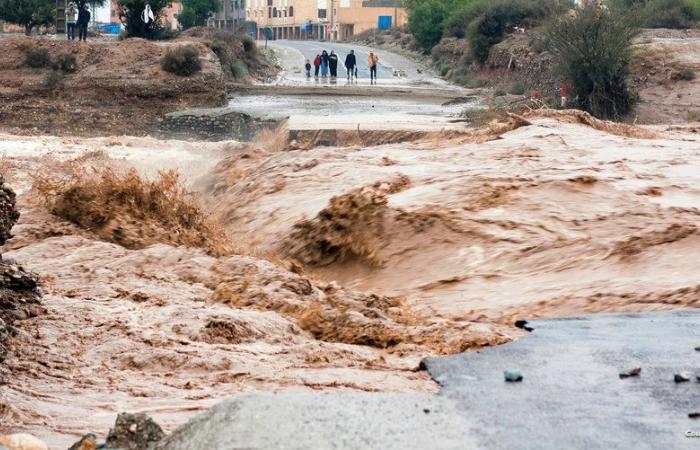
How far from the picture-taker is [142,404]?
21.7ft

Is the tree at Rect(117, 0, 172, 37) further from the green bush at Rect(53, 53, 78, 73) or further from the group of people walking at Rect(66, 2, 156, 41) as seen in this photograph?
the green bush at Rect(53, 53, 78, 73)

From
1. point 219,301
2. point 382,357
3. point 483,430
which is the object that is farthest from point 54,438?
point 219,301

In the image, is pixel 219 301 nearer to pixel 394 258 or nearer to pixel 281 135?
pixel 394 258

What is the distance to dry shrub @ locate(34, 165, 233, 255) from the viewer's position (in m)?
12.7

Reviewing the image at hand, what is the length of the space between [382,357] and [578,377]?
1.58 metres

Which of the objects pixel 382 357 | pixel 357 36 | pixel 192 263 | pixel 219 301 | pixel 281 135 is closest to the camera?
pixel 382 357

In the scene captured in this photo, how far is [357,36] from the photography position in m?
103

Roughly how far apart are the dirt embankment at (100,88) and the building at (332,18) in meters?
61.4

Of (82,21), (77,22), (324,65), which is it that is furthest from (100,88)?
(324,65)

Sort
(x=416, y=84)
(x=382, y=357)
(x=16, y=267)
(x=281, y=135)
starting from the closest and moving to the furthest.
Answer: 1. (x=382, y=357)
2. (x=16, y=267)
3. (x=281, y=135)
4. (x=416, y=84)

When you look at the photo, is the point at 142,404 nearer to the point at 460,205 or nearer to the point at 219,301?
the point at 219,301

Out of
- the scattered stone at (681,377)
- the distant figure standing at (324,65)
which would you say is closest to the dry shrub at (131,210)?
the scattered stone at (681,377)

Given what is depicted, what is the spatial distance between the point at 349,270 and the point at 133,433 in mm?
7171

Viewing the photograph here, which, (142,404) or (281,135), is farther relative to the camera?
(281,135)
